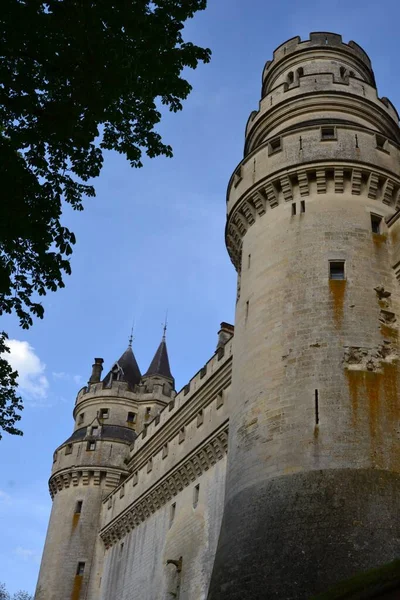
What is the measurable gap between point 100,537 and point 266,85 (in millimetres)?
21890

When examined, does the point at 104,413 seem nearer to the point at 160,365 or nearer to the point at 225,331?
the point at 160,365

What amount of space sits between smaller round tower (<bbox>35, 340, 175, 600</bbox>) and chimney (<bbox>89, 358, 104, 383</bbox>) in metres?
0.07

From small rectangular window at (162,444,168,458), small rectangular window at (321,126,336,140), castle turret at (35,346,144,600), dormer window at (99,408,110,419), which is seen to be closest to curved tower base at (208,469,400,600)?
small rectangular window at (321,126,336,140)

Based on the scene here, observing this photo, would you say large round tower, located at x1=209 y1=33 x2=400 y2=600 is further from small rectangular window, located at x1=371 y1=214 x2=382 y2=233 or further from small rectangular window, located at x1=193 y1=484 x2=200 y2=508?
small rectangular window, located at x1=193 y1=484 x2=200 y2=508

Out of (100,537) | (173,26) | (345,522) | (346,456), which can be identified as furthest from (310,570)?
(100,537)

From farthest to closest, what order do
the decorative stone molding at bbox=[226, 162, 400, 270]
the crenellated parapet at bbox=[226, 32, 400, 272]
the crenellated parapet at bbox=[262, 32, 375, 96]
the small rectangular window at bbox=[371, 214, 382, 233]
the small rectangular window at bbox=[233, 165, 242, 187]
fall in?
1. the crenellated parapet at bbox=[262, 32, 375, 96]
2. the small rectangular window at bbox=[233, 165, 242, 187]
3. the crenellated parapet at bbox=[226, 32, 400, 272]
4. the decorative stone molding at bbox=[226, 162, 400, 270]
5. the small rectangular window at bbox=[371, 214, 382, 233]

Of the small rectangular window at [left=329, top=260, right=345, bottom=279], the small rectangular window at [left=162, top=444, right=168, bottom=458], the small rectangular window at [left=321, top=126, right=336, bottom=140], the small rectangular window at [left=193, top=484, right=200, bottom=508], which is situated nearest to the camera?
the small rectangular window at [left=329, top=260, right=345, bottom=279]

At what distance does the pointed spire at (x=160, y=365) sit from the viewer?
38750 millimetres

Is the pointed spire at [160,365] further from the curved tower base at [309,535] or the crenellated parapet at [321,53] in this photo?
the curved tower base at [309,535]

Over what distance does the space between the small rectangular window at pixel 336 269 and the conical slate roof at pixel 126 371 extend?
23.3 m

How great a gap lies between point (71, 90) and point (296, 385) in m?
8.06

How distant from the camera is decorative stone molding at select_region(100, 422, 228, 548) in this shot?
20.0 metres

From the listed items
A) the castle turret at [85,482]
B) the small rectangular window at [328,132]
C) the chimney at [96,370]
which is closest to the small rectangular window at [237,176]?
Result: the small rectangular window at [328,132]

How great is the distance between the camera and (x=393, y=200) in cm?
1738
